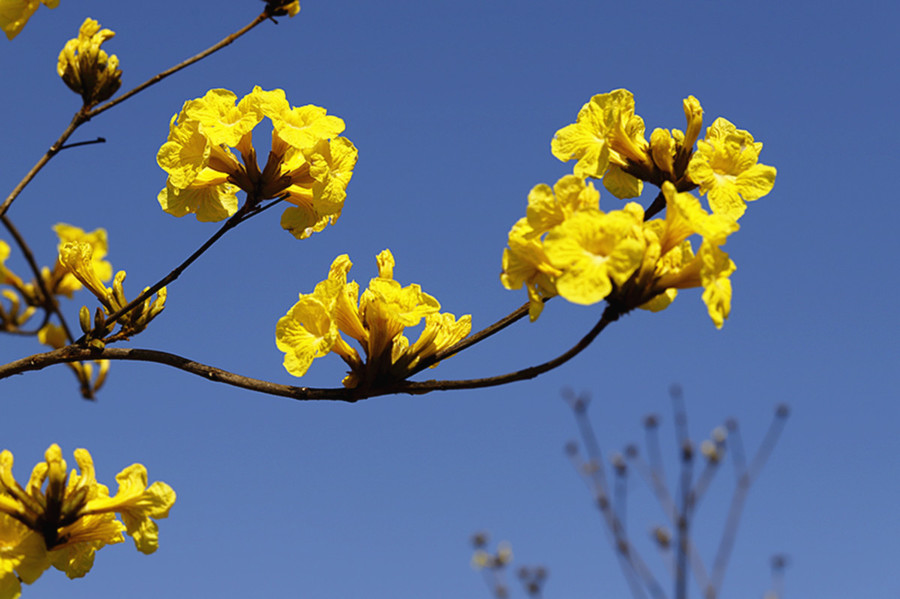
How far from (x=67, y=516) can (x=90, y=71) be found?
5.08 ft

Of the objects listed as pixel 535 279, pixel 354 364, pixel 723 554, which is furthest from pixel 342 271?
pixel 723 554

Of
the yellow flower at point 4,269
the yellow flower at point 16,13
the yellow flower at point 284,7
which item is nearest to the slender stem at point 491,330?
the yellow flower at point 284,7

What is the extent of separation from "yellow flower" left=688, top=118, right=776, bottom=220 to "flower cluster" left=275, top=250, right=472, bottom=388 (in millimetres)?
901

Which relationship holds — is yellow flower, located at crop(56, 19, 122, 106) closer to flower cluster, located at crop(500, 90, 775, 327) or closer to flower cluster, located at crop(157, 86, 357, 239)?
flower cluster, located at crop(157, 86, 357, 239)

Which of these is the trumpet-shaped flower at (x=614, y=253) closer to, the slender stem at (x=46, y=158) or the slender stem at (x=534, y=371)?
the slender stem at (x=534, y=371)

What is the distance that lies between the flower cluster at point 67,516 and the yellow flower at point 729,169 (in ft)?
7.04

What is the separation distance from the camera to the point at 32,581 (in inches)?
106

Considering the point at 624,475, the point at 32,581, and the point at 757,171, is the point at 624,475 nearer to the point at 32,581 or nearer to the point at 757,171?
the point at 757,171

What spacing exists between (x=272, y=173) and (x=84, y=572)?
1.56 metres

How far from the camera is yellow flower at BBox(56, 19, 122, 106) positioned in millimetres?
2799

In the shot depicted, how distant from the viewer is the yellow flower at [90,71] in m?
2.80

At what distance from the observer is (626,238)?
7.02ft

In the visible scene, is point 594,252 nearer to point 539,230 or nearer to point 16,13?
point 539,230

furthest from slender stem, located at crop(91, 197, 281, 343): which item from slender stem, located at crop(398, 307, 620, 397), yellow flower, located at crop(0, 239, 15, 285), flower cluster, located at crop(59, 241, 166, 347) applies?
yellow flower, located at crop(0, 239, 15, 285)
